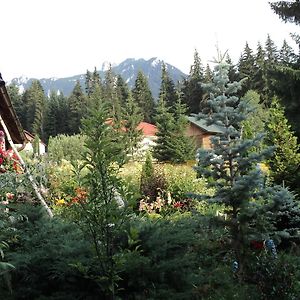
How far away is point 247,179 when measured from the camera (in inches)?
217

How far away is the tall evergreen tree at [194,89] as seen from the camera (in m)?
52.8

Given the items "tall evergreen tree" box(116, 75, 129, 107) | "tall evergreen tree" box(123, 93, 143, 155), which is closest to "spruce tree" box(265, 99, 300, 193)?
"tall evergreen tree" box(123, 93, 143, 155)

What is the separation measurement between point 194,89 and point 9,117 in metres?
43.9

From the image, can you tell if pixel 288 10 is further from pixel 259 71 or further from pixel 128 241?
pixel 259 71

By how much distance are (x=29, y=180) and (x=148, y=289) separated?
543 centimetres

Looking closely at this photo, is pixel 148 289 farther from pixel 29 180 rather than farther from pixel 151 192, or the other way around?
pixel 151 192

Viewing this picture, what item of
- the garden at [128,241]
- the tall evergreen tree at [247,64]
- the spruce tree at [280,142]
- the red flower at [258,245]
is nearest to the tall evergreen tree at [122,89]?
the tall evergreen tree at [247,64]

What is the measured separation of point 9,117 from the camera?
11242mm

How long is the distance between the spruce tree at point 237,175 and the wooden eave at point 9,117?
226 inches

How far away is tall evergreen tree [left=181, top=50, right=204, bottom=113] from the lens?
173 ft

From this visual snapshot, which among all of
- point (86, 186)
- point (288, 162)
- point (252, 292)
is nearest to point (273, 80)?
point (288, 162)

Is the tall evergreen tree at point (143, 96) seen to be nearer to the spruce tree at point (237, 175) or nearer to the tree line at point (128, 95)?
the tree line at point (128, 95)

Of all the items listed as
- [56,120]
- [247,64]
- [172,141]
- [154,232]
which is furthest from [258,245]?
[56,120]

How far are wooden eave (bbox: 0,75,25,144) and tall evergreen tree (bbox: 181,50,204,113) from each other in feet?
128
